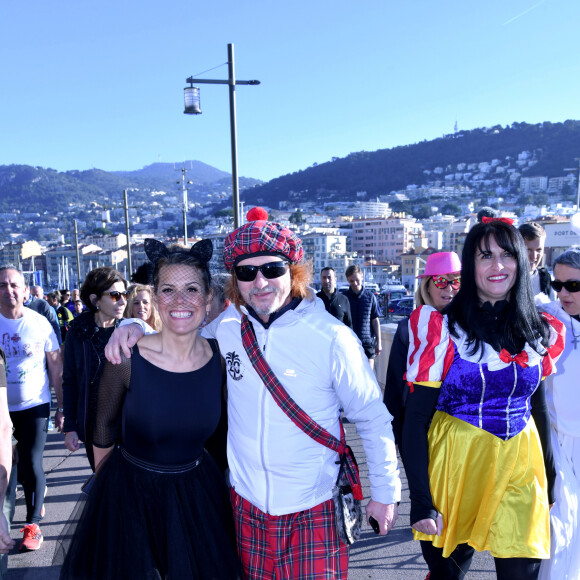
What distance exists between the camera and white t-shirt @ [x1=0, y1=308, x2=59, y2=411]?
3.63 meters

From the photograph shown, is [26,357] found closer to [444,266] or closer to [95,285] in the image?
[95,285]

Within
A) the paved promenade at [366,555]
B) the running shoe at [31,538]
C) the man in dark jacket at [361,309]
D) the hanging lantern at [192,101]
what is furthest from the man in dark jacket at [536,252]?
the hanging lantern at [192,101]

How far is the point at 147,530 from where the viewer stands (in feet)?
6.58

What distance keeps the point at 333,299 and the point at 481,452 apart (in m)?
4.45

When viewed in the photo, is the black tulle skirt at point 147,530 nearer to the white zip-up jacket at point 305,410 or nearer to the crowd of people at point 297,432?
the crowd of people at point 297,432

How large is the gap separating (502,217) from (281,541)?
1.65 m

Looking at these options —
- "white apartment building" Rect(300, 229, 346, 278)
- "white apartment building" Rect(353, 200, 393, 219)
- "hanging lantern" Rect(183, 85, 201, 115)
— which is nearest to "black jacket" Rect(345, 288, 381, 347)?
"hanging lantern" Rect(183, 85, 201, 115)

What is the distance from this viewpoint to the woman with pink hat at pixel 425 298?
2740 mm

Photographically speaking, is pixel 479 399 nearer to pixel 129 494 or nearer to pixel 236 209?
pixel 129 494

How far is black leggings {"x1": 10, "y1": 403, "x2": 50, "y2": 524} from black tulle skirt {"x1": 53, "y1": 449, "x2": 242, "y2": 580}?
1771mm

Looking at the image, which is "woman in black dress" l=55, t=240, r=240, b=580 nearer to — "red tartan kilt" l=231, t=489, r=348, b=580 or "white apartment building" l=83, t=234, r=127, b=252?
"red tartan kilt" l=231, t=489, r=348, b=580

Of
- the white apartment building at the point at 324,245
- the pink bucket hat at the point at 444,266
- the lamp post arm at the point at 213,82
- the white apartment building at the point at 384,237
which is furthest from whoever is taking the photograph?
the white apartment building at the point at 384,237

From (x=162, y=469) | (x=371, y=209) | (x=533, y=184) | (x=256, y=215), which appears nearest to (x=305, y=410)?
(x=162, y=469)

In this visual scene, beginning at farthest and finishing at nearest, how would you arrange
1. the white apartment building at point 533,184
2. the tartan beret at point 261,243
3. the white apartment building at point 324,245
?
1. the white apartment building at point 533,184
2. the white apartment building at point 324,245
3. the tartan beret at point 261,243
